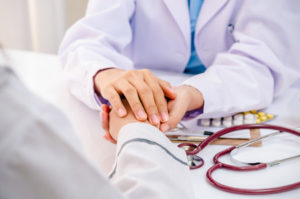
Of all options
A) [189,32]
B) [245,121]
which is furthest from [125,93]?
[189,32]

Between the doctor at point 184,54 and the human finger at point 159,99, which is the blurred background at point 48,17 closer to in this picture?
the doctor at point 184,54

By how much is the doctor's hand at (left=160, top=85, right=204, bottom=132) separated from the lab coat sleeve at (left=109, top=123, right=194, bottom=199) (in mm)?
176

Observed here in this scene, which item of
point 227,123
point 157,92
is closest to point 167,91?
point 157,92

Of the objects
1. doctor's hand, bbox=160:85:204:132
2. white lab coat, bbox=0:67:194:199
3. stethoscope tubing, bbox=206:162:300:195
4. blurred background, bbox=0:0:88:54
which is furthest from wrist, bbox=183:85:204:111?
blurred background, bbox=0:0:88:54

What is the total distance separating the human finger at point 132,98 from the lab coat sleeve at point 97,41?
0.49ft

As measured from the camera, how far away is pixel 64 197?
0.20 meters

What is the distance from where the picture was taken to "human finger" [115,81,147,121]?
58 cm

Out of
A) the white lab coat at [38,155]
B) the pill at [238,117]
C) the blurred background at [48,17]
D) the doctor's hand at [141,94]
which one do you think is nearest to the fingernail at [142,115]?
the doctor's hand at [141,94]

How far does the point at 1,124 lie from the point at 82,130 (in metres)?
0.50

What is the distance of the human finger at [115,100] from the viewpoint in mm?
596

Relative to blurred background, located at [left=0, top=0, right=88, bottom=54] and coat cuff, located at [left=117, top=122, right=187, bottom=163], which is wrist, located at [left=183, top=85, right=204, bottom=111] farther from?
blurred background, located at [left=0, top=0, right=88, bottom=54]

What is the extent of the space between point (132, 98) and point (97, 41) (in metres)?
0.30

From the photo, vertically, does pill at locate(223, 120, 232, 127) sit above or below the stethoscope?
below

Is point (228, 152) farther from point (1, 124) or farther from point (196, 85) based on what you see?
point (1, 124)
